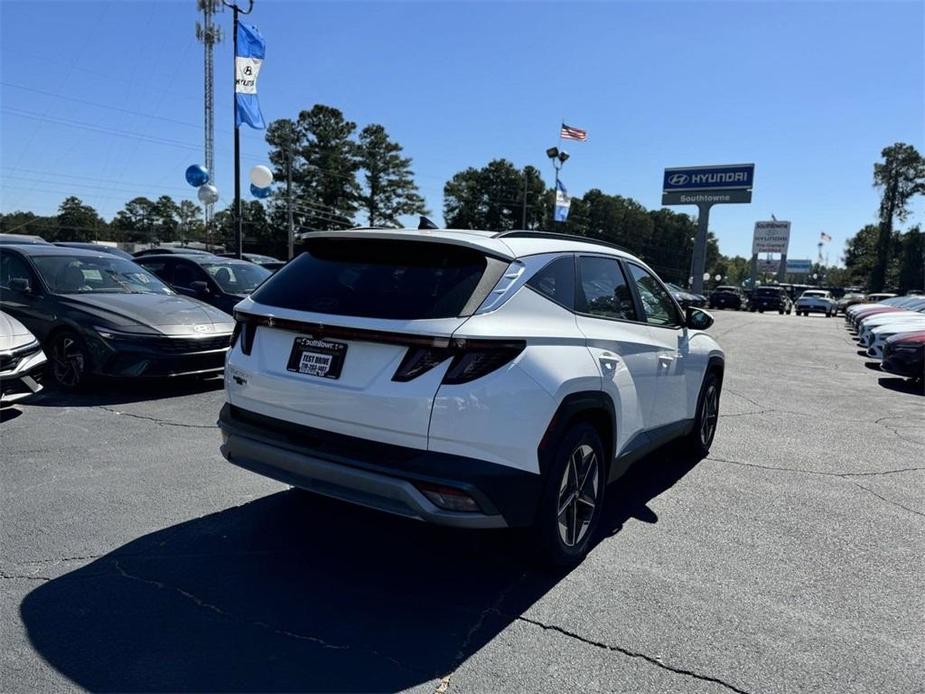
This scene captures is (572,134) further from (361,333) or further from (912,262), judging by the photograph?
(912,262)

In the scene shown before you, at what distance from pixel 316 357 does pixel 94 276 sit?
6.20 metres

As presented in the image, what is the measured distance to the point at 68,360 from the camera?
7.08 m

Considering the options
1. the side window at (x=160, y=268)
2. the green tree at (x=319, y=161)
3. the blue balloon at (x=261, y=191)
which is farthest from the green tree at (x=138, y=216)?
the side window at (x=160, y=268)

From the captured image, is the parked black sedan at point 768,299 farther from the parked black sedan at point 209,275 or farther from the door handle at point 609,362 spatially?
the door handle at point 609,362

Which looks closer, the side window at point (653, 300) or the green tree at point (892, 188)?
the side window at point (653, 300)

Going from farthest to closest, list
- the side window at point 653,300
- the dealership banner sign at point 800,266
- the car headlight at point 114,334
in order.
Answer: the dealership banner sign at point 800,266 → the car headlight at point 114,334 → the side window at point 653,300

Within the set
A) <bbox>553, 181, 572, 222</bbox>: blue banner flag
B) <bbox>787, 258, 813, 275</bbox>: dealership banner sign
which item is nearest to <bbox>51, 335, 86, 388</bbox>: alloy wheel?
<bbox>553, 181, 572, 222</bbox>: blue banner flag

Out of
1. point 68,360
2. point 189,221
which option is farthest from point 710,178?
point 189,221

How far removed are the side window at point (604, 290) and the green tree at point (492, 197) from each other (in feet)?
256

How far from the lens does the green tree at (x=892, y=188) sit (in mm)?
72438

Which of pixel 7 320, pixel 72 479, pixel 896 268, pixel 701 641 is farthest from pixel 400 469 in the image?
pixel 896 268

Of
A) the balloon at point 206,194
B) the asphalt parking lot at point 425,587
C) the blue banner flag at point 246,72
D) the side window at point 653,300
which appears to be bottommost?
the asphalt parking lot at point 425,587

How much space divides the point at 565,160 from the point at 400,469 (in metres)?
30.5

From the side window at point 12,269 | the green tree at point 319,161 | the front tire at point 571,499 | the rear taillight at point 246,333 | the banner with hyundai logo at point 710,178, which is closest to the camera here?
the front tire at point 571,499
